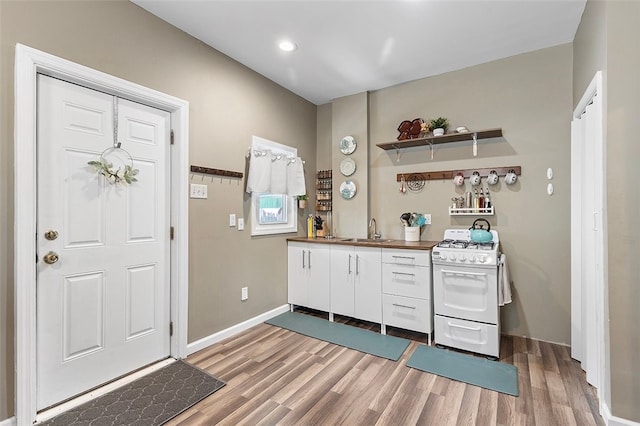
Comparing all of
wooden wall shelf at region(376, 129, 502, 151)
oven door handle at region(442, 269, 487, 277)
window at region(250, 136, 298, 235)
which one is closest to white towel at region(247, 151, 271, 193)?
window at region(250, 136, 298, 235)

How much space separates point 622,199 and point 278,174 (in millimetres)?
2920

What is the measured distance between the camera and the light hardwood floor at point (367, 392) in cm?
180

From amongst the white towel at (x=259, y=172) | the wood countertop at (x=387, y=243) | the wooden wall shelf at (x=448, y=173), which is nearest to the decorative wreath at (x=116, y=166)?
the white towel at (x=259, y=172)

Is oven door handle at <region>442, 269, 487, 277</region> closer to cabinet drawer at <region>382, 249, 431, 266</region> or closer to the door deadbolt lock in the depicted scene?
cabinet drawer at <region>382, 249, 431, 266</region>

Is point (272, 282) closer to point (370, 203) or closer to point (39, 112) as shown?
point (370, 203)

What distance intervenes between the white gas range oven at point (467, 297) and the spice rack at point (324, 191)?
5.74 feet

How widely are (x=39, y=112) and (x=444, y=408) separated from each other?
3.15 m

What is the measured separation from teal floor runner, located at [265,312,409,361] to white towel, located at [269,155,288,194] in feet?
4.97

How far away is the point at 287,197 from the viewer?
12.7 ft

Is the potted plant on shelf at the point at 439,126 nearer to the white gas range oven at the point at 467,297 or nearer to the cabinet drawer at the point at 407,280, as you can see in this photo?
the white gas range oven at the point at 467,297

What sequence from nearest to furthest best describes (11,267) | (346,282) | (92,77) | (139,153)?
(11,267) → (92,77) → (139,153) → (346,282)

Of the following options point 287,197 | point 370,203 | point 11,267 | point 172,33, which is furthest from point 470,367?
point 172,33

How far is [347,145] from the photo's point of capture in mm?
3887

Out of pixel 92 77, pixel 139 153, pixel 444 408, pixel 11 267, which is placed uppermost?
pixel 92 77
